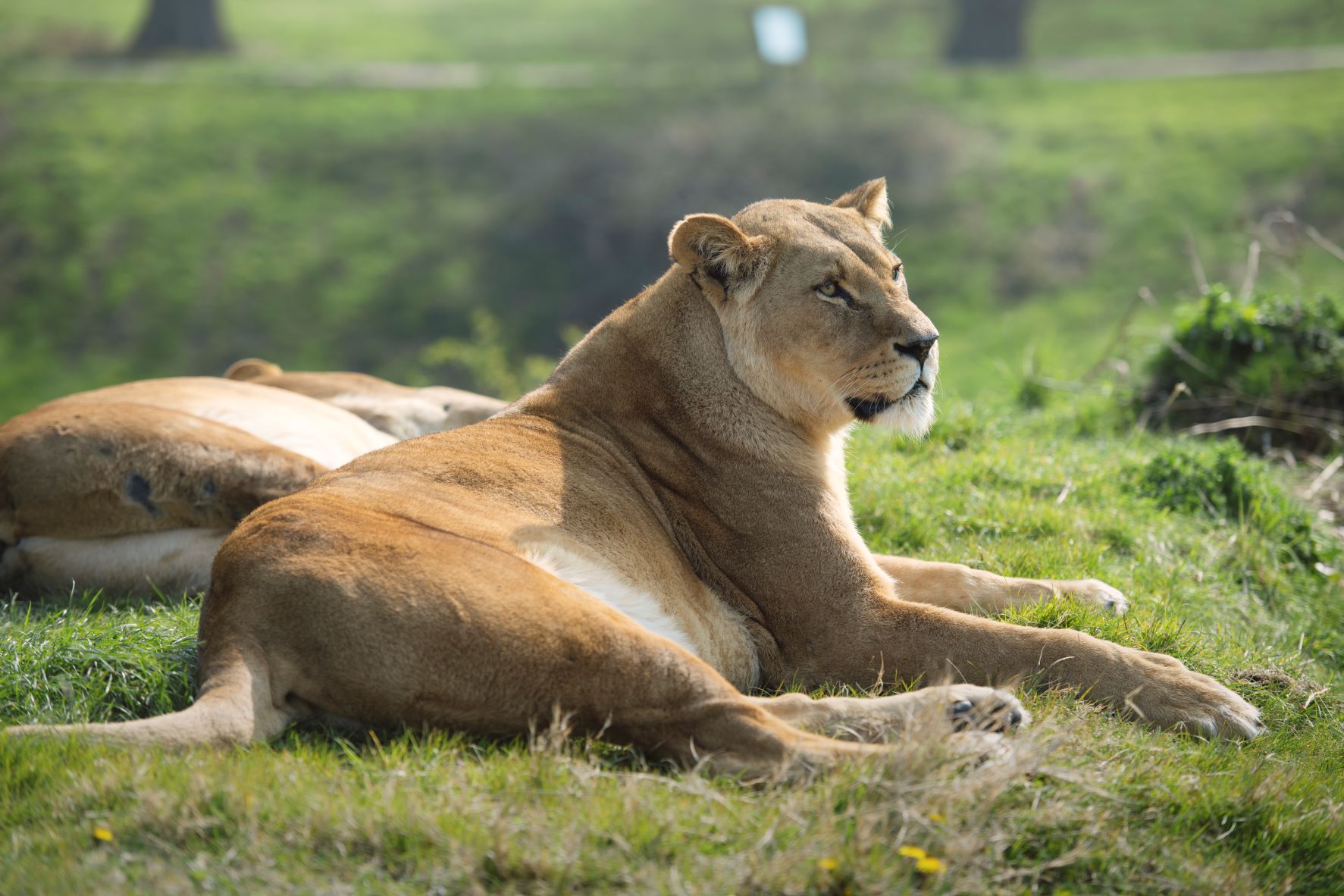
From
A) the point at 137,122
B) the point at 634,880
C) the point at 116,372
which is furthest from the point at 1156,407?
the point at 137,122

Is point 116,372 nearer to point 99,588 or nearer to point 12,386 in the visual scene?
point 12,386

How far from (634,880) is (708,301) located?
8.90 feet

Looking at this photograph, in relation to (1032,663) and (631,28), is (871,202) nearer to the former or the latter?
(1032,663)

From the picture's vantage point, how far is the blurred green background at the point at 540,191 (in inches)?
687

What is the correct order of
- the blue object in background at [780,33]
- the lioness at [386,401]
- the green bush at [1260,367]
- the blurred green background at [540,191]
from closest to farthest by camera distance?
the lioness at [386,401]
the green bush at [1260,367]
the blurred green background at [540,191]
the blue object in background at [780,33]

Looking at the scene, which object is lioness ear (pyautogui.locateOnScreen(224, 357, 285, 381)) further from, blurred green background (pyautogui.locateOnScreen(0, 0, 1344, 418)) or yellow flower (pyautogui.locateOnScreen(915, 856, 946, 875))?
yellow flower (pyautogui.locateOnScreen(915, 856, 946, 875))

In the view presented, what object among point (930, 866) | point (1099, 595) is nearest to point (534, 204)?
point (1099, 595)

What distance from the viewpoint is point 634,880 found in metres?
3.16

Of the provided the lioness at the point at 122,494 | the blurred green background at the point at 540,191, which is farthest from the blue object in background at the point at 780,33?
the lioness at the point at 122,494

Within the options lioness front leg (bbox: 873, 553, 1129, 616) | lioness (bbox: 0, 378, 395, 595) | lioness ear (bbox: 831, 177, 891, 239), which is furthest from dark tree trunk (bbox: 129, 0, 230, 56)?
lioness front leg (bbox: 873, 553, 1129, 616)

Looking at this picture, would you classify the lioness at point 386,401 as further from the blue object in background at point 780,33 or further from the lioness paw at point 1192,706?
the blue object in background at point 780,33

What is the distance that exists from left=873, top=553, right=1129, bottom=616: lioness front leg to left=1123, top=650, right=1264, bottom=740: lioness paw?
841 millimetres

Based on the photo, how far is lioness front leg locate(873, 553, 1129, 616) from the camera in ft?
17.3

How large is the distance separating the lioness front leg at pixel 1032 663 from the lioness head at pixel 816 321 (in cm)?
85
